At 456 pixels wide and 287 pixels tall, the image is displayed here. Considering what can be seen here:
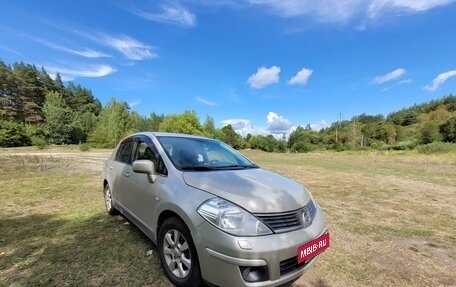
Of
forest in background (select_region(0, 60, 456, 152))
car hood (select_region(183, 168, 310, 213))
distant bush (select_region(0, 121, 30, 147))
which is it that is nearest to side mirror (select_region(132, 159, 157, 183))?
car hood (select_region(183, 168, 310, 213))

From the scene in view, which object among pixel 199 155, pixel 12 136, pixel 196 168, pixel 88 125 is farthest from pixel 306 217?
pixel 88 125

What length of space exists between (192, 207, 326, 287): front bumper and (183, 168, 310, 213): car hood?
285 millimetres

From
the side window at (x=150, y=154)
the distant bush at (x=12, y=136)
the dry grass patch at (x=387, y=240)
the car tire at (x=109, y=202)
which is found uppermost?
the distant bush at (x=12, y=136)

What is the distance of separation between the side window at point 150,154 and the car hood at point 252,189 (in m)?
0.46

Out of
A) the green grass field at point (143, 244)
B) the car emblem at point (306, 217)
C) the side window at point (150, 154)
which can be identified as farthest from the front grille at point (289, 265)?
the side window at point (150, 154)

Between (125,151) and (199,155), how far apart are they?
65.5 inches

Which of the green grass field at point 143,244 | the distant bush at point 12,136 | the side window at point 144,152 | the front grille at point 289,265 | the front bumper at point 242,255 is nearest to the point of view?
the front bumper at point 242,255

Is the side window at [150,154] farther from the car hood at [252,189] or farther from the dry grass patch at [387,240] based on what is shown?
the dry grass patch at [387,240]

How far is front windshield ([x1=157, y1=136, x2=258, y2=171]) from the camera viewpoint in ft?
11.2

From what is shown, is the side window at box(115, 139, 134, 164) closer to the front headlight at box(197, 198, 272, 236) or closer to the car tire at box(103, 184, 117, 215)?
the car tire at box(103, 184, 117, 215)

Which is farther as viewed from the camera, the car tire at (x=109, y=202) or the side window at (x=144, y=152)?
the car tire at (x=109, y=202)

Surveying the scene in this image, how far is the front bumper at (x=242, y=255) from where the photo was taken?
2242 millimetres

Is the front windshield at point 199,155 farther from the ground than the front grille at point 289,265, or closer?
farther from the ground
